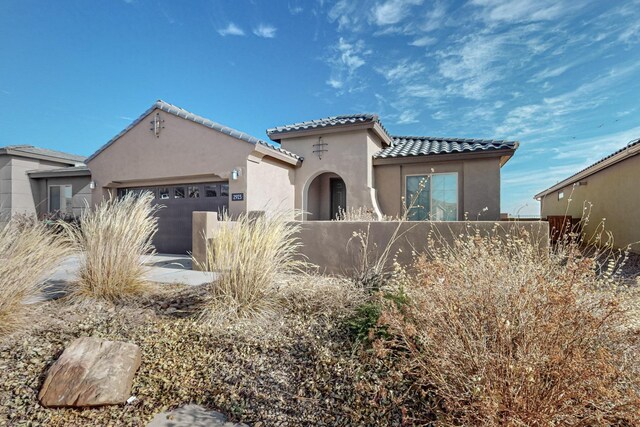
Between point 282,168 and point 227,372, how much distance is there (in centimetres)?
907

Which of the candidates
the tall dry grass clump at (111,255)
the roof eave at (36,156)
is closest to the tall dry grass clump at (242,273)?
the tall dry grass clump at (111,255)

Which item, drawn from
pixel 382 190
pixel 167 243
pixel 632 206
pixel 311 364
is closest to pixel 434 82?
pixel 382 190

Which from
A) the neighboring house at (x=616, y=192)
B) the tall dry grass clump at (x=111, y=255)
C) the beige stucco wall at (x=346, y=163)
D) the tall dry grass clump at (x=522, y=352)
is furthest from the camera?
the beige stucco wall at (x=346, y=163)

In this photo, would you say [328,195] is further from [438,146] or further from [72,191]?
[72,191]

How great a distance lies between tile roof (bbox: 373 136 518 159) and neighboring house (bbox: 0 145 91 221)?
14.9 metres

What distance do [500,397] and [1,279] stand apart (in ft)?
18.8

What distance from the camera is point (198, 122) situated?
10.2 metres

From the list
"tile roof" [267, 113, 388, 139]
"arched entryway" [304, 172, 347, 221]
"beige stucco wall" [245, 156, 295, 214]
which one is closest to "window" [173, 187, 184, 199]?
"beige stucco wall" [245, 156, 295, 214]

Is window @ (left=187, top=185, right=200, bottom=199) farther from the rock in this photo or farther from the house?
the rock

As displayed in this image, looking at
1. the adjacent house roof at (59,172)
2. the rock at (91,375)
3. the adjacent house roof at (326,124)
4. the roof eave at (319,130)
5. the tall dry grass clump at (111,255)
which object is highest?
the adjacent house roof at (326,124)

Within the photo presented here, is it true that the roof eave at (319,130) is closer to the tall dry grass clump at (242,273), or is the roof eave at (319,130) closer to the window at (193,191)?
the window at (193,191)

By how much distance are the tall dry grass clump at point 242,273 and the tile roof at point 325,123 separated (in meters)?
7.61

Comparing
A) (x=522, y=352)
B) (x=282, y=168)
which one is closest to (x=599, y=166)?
(x=282, y=168)

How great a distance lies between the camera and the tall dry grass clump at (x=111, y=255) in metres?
4.61
